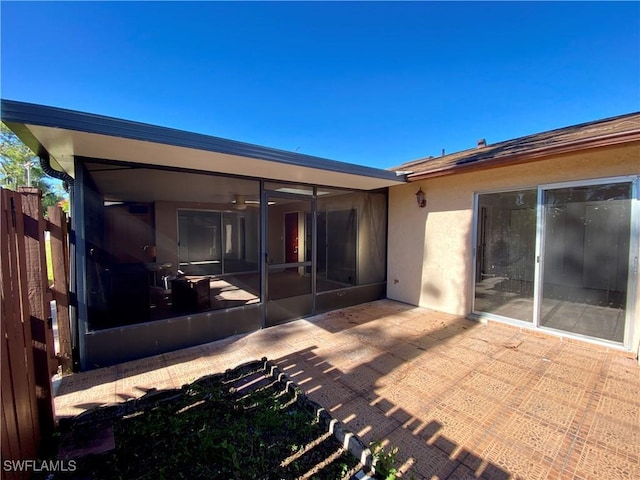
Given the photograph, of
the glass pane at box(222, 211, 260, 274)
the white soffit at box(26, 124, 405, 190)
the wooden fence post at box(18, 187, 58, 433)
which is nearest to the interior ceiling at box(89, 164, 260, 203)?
the white soffit at box(26, 124, 405, 190)

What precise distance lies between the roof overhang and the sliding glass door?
252 centimetres

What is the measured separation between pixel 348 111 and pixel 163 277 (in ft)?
25.2

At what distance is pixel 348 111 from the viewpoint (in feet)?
29.0

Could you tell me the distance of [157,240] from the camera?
14.2 ft

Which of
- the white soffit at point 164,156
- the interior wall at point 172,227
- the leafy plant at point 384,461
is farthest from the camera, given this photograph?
the interior wall at point 172,227

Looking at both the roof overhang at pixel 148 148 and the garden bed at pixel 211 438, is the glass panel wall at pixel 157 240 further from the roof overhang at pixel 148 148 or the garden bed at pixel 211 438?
the garden bed at pixel 211 438

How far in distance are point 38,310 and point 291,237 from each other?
3531 millimetres

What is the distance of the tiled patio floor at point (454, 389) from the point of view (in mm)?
1793

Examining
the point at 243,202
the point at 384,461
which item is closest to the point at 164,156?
the point at 243,202

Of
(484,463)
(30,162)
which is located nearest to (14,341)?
(484,463)

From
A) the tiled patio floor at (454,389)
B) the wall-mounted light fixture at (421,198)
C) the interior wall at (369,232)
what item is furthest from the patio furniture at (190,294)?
the wall-mounted light fixture at (421,198)

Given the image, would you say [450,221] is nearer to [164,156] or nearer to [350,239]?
[350,239]

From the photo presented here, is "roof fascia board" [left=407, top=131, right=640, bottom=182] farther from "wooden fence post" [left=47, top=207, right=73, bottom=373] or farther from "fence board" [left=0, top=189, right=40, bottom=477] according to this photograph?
"wooden fence post" [left=47, top=207, right=73, bottom=373]

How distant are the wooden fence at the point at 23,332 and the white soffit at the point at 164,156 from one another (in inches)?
23.6
